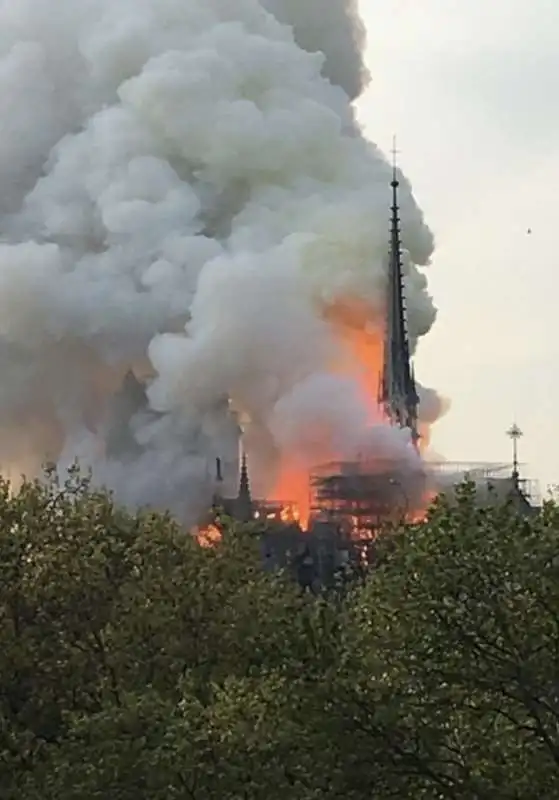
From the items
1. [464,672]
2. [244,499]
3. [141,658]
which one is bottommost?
[464,672]

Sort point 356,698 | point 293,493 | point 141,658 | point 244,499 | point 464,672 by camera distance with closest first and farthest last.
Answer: point 464,672 → point 356,698 → point 141,658 → point 244,499 → point 293,493

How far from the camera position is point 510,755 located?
2328 cm

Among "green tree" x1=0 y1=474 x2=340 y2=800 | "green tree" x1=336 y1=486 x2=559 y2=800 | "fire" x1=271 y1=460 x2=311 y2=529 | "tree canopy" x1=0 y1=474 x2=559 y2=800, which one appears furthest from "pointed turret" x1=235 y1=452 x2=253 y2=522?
"green tree" x1=336 y1=486 x2=559 y2=800

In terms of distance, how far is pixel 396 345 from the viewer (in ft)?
245

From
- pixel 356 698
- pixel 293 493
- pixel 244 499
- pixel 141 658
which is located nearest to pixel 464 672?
pixel 356 698

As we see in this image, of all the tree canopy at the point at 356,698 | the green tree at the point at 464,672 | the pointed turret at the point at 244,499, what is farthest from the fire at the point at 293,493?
the green tree at the point at 464,672

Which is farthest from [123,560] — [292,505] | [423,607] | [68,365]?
[68,365]

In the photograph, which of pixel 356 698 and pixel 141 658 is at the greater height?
pixel 141 658

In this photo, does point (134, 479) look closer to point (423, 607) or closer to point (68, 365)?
point (68, 365)

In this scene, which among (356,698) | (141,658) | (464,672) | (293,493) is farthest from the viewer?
(293,493)

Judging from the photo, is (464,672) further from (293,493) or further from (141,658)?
(293,493)

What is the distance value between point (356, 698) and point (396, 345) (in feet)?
168

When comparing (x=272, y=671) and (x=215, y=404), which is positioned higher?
(x=215, y=404)

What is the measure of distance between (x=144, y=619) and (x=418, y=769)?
6646 millimetres
